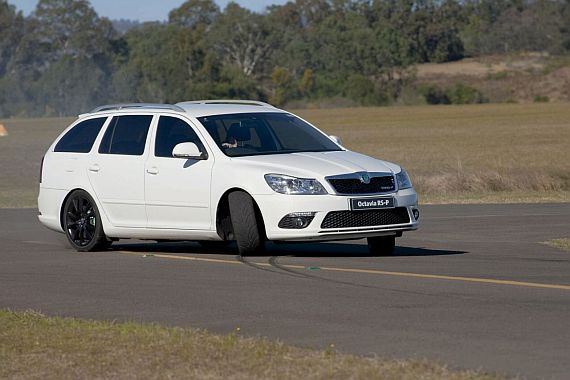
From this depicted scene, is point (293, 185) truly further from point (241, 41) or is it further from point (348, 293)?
point (241, 41)

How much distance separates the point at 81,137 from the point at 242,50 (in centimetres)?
13436

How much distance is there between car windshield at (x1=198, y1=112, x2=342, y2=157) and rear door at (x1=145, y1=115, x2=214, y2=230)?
0.83 ft

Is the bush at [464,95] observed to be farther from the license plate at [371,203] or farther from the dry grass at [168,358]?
the dry grass at [168,358]

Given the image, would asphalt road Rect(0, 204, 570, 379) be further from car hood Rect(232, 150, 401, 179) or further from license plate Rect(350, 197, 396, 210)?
car hood Rect(232, 150, 401, 179)

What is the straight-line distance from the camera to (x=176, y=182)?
14.8 m

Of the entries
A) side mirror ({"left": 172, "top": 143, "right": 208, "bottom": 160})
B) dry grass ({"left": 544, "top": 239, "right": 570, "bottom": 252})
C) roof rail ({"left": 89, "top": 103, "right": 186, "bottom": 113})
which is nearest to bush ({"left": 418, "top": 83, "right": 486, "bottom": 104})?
dry grass ({"left": 544, "top": 239, "right": 570, "bottom": 252})

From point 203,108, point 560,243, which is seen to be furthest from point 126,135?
point 560,243

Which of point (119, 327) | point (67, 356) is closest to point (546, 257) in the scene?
point (119, 327)

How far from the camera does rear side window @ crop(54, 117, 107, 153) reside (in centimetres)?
1598

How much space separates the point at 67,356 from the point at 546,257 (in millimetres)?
6815

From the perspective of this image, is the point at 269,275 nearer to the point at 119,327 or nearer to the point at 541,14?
the point at 119,327

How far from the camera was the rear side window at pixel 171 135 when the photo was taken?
15086 millimetres

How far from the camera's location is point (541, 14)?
167875mm

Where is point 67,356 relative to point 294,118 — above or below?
below
